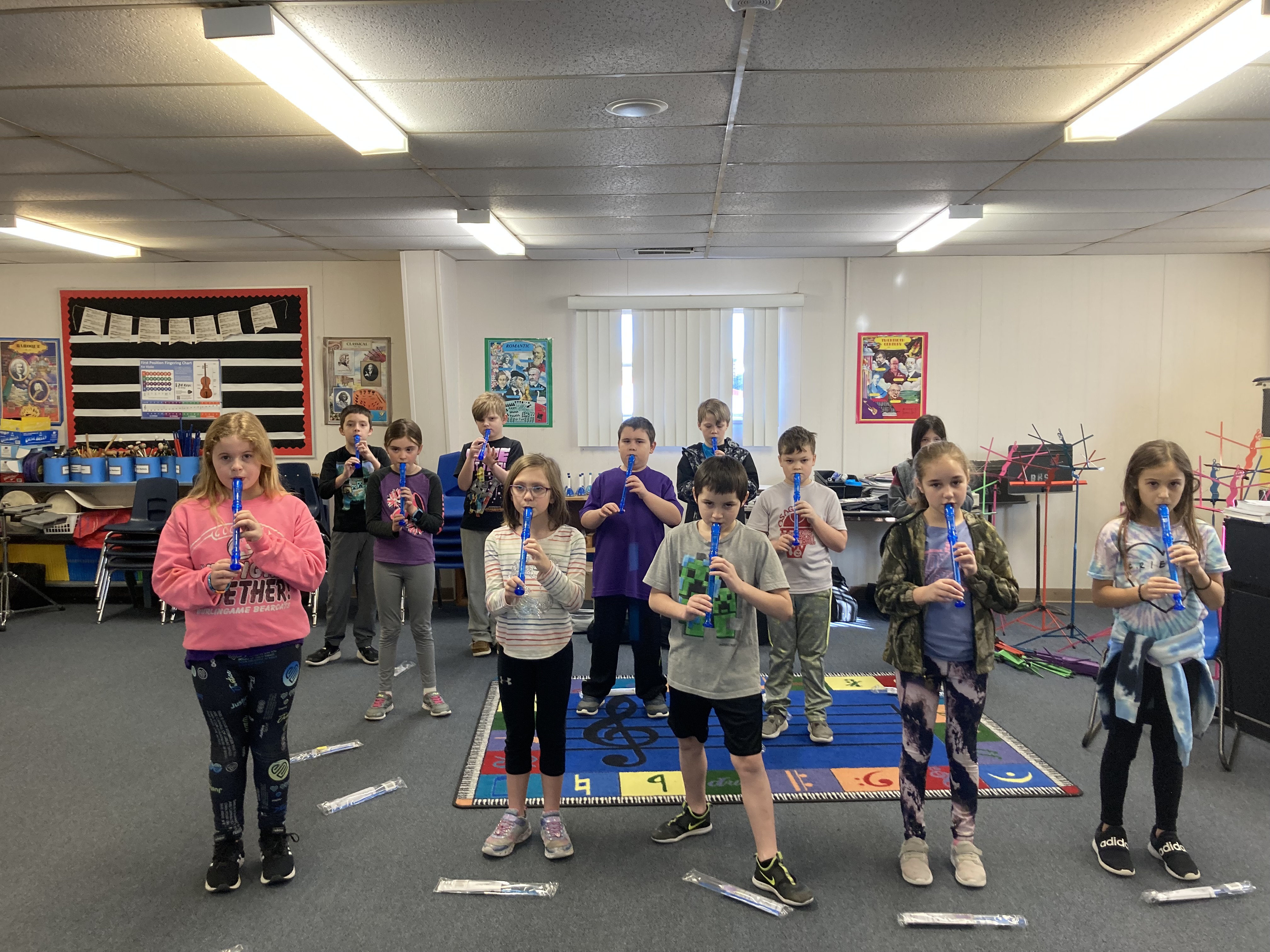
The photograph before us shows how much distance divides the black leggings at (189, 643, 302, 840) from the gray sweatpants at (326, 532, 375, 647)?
208 centimetres

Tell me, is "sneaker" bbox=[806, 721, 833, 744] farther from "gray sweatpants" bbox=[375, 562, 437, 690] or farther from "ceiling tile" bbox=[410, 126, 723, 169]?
"ceiling tile" bbox=[410, 126, 723, 169]

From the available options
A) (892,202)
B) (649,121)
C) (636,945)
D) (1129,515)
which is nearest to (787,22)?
(649,121)

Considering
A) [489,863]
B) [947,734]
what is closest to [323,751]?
[489,863]

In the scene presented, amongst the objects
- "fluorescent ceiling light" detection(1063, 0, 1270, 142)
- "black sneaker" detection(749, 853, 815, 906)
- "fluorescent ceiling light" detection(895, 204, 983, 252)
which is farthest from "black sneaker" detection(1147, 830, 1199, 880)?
"fluorescent ceiling light" detection(895, 204, 983, 252)

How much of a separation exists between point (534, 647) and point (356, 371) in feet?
14.1

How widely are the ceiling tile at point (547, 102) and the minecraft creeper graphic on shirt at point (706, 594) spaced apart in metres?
1.59

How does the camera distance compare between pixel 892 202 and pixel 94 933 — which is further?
pixel 892 202

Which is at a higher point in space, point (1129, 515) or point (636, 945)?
point (1129, 515)

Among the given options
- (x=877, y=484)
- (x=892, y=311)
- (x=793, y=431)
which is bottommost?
(x=877, y=484)

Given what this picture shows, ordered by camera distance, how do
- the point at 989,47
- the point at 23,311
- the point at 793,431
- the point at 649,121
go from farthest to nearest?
the point at 23,311, the point at 793,431, the point at 649,121, the point at 989,47

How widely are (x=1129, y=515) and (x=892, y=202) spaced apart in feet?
7.81

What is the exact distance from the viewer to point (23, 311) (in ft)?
19.4

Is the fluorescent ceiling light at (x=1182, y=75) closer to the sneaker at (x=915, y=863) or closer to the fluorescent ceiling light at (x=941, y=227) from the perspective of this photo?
the fluorescent ceiling light at (x=941, y=227)

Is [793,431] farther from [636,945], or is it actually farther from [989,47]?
[636,945]
